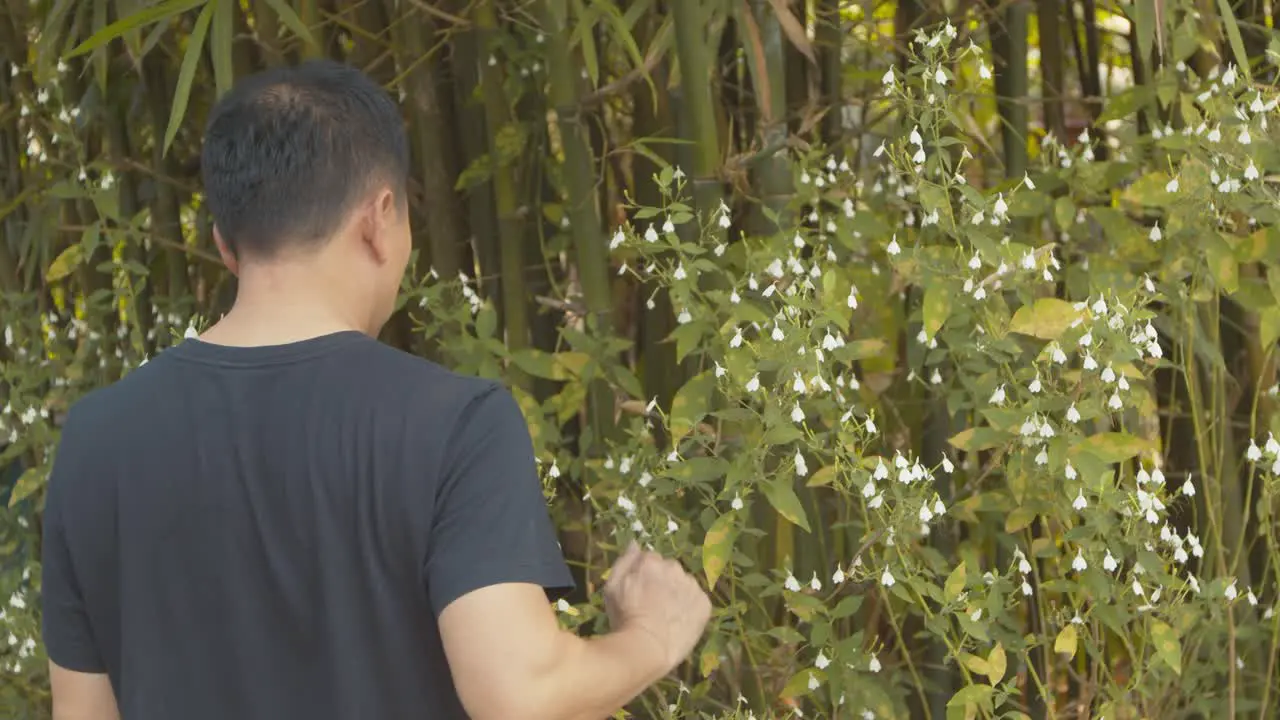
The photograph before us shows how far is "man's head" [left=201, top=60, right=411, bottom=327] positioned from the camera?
3.64 feet

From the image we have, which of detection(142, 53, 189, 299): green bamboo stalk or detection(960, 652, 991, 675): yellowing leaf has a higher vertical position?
detection(142, 53, 189, 299): green bamboo stalk

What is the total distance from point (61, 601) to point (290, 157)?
38 centimetres

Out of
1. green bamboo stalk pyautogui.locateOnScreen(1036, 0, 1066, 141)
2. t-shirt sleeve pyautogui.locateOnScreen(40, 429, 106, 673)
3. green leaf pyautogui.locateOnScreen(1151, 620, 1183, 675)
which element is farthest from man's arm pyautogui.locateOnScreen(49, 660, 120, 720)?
green bamboo stalk pyautogui.locateOnScreen(1036, 0, 1066, 141)

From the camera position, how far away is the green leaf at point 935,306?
180 cm

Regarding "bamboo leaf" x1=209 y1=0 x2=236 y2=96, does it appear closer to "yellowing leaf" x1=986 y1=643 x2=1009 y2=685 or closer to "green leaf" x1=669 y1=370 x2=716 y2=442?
"green leaf" x1=669 y1=370 x2=716 y2=442

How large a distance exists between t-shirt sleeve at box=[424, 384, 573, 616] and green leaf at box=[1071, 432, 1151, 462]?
878 mm

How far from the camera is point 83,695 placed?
123 cm

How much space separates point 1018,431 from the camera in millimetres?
1778

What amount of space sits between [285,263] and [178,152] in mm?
1610

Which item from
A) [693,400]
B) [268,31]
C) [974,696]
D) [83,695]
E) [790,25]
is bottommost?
[974,696]

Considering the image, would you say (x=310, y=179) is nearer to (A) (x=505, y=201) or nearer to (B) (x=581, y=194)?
(B) (x=581, y=194)

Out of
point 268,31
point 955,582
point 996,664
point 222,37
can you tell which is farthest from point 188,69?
point 996,664

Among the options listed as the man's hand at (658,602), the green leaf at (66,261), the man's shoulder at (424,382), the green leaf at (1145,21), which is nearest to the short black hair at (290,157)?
the man's shoulder at (424,382)

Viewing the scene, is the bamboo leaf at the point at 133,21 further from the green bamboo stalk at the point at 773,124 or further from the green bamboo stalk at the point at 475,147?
the green bamboo stalk at the point at 773,124
